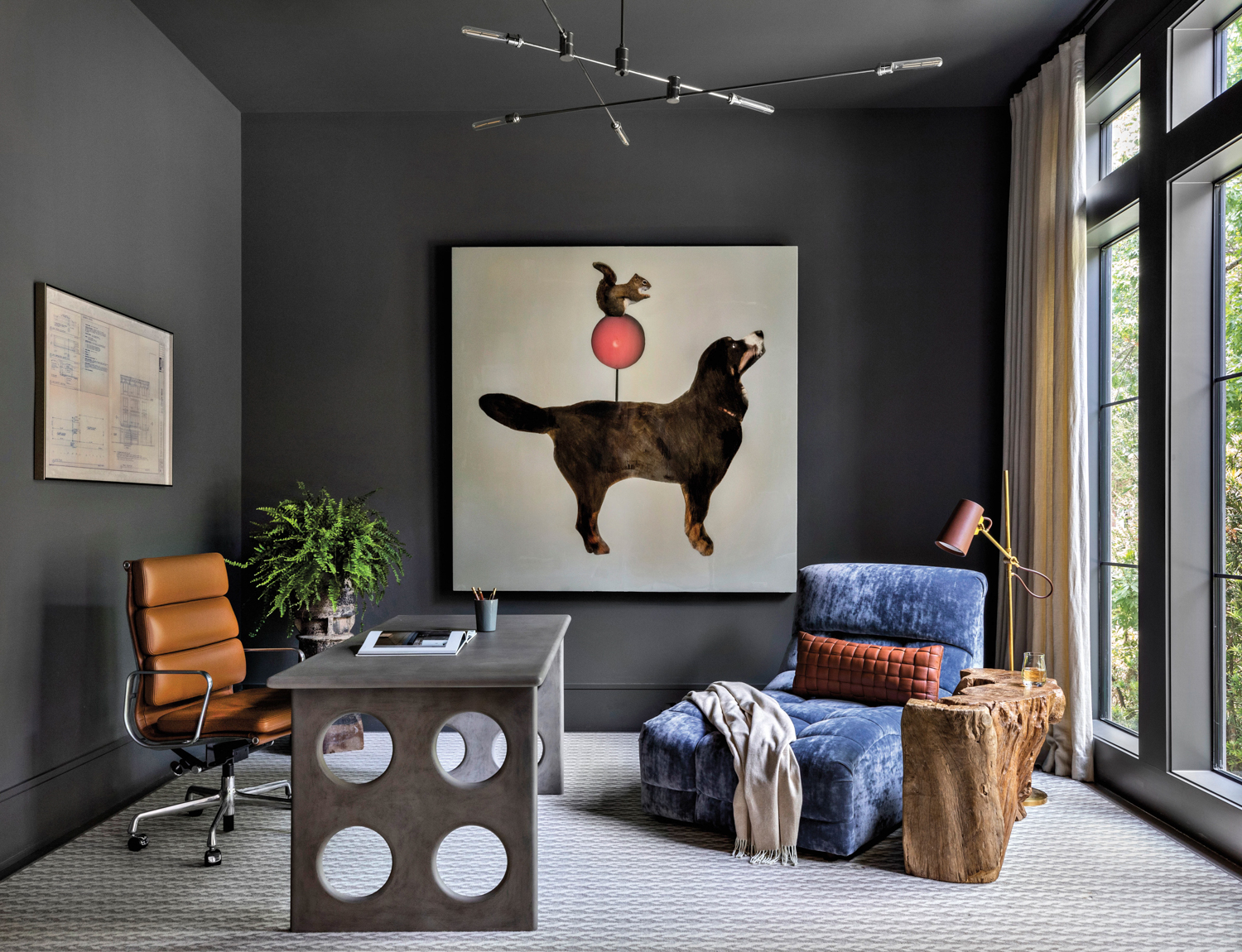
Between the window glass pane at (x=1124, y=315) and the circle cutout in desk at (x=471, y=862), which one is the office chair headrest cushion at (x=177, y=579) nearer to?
the circle cutout in desk at (x=471, y=862)

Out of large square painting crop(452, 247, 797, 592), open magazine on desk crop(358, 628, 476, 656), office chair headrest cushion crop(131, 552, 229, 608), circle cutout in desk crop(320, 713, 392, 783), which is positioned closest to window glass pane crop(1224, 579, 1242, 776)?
large square painting crop(452, 247, 797, 592)

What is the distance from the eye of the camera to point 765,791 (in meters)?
2.88

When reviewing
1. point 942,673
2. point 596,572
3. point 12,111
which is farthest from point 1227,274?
point 12,111

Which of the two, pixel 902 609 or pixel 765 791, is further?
pixel 902 609

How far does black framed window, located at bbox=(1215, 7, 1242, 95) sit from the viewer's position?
3051mm

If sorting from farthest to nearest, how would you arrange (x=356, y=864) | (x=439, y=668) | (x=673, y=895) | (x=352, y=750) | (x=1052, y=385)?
(x=352, y=750), (x=1052, y=385), (x=356, y=864), (x=673, y=895), (x=439, y=668)

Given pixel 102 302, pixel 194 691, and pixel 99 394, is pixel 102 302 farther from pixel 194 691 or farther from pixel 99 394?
pixel 194 691

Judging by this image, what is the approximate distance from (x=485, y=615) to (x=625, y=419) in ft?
5.78

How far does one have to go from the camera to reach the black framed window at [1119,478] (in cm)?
368

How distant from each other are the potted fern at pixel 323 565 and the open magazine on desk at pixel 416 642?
1158mm

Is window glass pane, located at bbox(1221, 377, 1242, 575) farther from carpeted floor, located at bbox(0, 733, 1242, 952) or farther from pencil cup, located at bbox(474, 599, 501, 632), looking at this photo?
pencil cup, located at bbox(474, 599, 501, 632)

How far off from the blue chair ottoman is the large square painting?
26.8 inches

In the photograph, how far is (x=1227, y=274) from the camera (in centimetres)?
311

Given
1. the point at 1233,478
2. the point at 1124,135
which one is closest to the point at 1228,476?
the point at 1233,478
